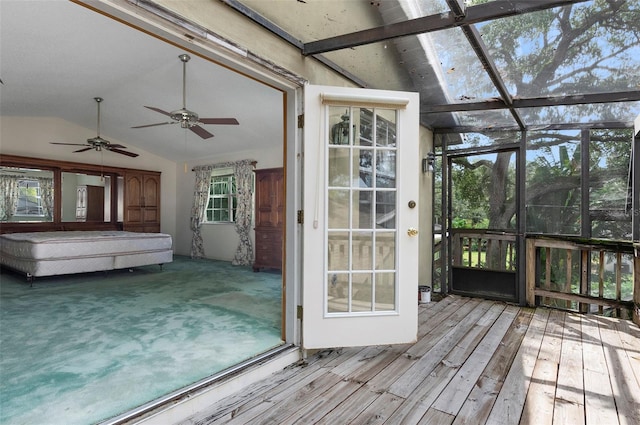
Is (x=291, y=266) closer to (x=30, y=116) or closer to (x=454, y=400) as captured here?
(x=454, y=400)

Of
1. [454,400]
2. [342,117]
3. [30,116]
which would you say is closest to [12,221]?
[30,116]

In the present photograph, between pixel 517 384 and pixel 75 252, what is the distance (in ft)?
18.2

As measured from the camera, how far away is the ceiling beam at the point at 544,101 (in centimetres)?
297

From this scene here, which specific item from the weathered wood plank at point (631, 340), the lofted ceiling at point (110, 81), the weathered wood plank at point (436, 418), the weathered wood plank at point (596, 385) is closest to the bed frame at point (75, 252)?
the lofted ceiling at point (110, 81)

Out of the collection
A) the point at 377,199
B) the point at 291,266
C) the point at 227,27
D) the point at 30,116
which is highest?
the point at 30,116

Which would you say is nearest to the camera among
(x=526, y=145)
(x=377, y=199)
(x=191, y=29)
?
(x=191, y=29)

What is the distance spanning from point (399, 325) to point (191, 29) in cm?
237

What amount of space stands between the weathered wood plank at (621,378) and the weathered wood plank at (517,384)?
1.46 feet

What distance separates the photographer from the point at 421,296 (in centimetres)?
412

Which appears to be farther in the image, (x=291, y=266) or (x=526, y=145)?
(x=526, y=145)

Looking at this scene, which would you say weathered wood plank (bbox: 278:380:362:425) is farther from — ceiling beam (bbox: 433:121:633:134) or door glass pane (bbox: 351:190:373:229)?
ceiling beam (bbox: 433:121:633:134)

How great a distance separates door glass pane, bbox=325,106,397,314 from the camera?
2.48m

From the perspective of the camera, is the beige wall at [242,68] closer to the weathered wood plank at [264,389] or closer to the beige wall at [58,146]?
the beige wall at [58,146]

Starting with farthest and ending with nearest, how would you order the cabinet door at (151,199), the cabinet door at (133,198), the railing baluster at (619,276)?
the cabinet door at (151,199), the cabinet door at (133,198), the railing baluster at (619,276)
